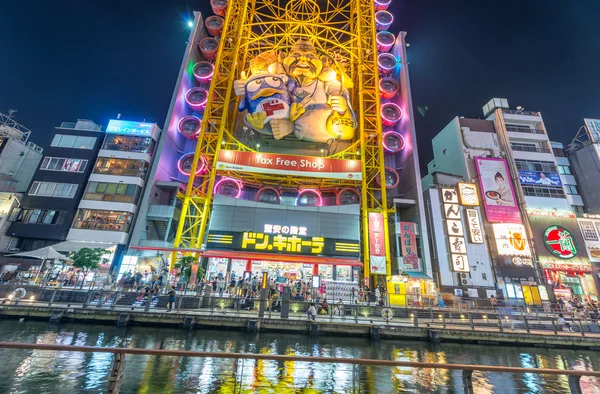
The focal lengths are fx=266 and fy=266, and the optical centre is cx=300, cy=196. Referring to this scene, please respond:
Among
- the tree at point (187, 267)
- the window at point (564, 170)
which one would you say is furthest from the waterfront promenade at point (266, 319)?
the window at point (564, 170)

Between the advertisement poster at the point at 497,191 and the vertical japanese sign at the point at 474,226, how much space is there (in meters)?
3.11

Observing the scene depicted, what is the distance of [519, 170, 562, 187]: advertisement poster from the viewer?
35.6 metres

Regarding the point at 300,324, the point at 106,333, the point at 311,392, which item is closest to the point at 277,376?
the point at 311,392

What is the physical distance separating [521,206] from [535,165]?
7.42 metres

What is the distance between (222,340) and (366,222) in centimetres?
1908

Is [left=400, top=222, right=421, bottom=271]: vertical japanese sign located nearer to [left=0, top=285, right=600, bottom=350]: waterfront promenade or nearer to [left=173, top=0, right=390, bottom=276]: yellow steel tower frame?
[left=173, top=0, right=390, bottom=276]: yellow steel tower frame

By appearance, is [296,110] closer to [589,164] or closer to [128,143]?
[128,143]

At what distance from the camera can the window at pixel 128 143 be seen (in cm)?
3200

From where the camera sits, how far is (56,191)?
30.1 m

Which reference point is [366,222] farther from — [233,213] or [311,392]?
[311,392]

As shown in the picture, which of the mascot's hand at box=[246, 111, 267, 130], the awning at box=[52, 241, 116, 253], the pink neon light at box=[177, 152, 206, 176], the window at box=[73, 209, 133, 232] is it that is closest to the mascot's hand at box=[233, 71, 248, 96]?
the mascot's hand at box=[246, 111, 267, 130]

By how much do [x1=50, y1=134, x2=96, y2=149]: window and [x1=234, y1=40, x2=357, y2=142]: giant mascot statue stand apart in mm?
19041

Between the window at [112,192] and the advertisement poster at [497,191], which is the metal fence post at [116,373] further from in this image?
the advertisement poster at [497,191]

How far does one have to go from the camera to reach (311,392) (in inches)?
321
